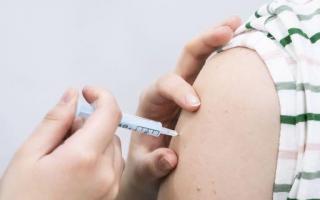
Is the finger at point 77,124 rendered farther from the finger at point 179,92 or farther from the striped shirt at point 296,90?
the striped shirt at point 296,90

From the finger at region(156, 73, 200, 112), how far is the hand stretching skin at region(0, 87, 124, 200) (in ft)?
0.41

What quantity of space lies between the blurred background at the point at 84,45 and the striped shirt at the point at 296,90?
762 mm

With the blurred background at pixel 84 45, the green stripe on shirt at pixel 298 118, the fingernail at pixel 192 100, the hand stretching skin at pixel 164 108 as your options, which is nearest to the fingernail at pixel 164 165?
the hand stretching skin at pixel 164 108

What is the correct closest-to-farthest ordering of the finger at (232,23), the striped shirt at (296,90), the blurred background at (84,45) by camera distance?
the striped shirt at (296,90) → the finger at (232,23) → the blurred background at (84,45)

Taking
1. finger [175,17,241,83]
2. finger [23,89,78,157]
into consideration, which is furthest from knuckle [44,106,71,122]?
finger [175,17,241,83]

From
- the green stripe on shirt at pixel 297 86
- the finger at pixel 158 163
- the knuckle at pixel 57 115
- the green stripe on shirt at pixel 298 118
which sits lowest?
the finger at pixel 158 163

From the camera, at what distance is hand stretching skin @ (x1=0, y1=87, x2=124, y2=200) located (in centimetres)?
65

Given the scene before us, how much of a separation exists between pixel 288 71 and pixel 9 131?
1033mm

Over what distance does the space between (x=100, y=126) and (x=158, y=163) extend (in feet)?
0.61

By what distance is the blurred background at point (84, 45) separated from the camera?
4.51 ft

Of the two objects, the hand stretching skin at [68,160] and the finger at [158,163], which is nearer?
the hand stretching skin at [68,160]

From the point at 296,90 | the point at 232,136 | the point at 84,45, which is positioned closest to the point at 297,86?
the point at 296,90

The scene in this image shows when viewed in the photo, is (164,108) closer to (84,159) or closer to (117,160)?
(117,160)

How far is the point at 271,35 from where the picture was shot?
732 mm
